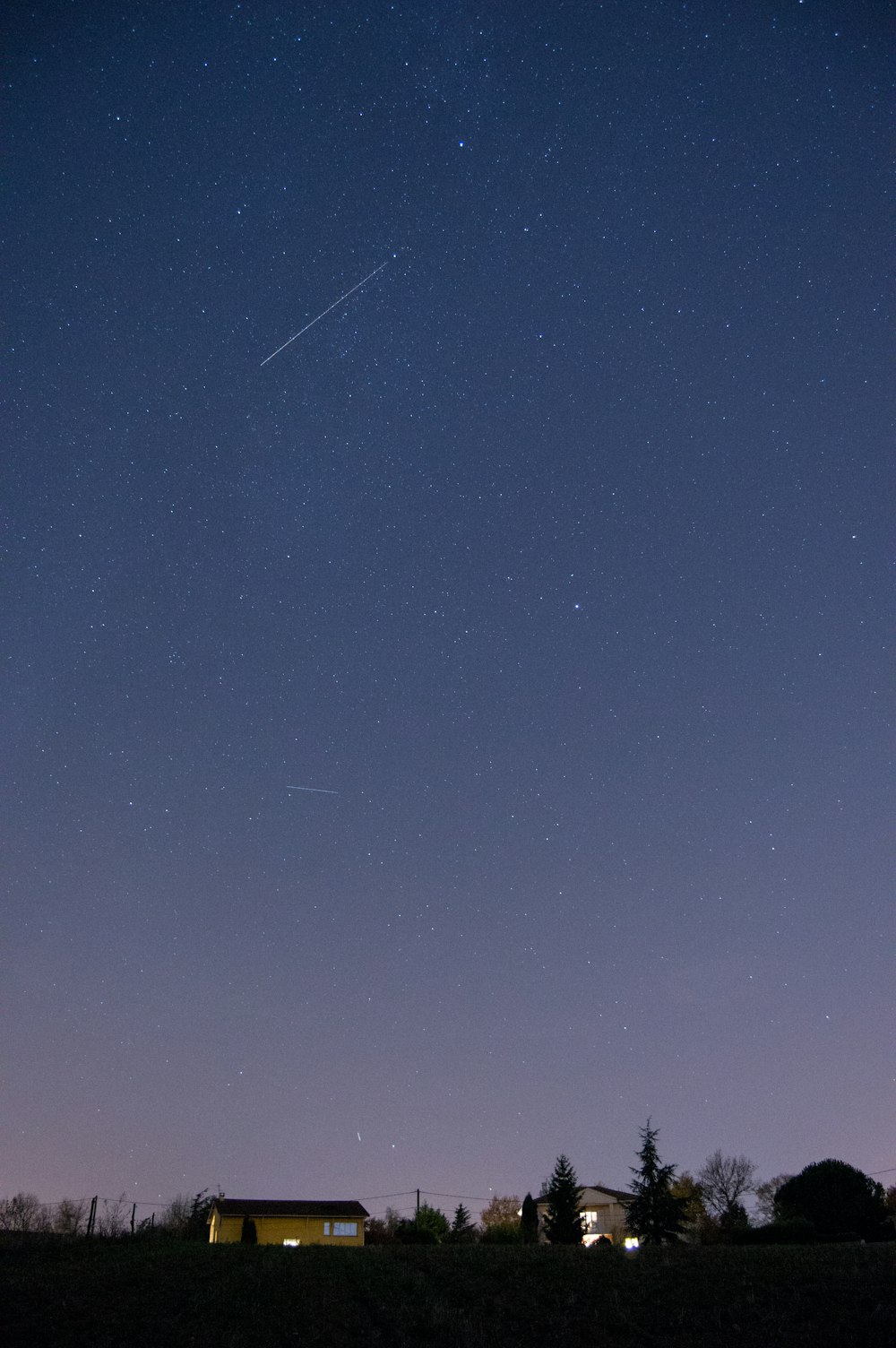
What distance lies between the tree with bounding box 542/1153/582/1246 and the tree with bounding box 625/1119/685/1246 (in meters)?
3.42

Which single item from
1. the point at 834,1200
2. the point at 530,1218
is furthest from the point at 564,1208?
the point at 834,1200

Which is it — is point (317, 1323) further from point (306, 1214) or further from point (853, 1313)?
point (306, 1214)

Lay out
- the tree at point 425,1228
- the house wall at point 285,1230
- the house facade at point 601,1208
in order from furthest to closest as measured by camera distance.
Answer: the house facade at point 601,1208
the house wall at point 285,1230
the tree at point 425,1228

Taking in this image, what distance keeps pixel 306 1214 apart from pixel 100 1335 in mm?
39014

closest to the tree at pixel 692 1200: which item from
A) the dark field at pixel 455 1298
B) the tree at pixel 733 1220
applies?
the tree at pixel 733 1220

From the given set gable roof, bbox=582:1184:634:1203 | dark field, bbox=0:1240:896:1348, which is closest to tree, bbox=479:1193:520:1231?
gable roof, bbox=582:1184:634:1203

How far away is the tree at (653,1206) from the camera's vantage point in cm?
5156

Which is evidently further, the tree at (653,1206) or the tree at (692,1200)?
the tree at (692,1200)

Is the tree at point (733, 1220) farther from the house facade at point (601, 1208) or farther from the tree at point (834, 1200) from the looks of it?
the house facade at point (601, 1208)

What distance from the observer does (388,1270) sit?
3347cm

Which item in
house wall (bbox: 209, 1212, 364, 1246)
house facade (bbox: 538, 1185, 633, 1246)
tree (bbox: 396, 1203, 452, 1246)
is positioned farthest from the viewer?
house facade (bbox: 538, 1185, 633, 1246)

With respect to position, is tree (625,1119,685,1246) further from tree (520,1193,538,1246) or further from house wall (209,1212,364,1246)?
house wall (209,1212,364,1246)

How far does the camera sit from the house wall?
57781 mm

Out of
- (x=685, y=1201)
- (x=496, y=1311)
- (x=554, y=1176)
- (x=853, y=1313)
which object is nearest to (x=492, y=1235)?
(x=554, y=1176)
